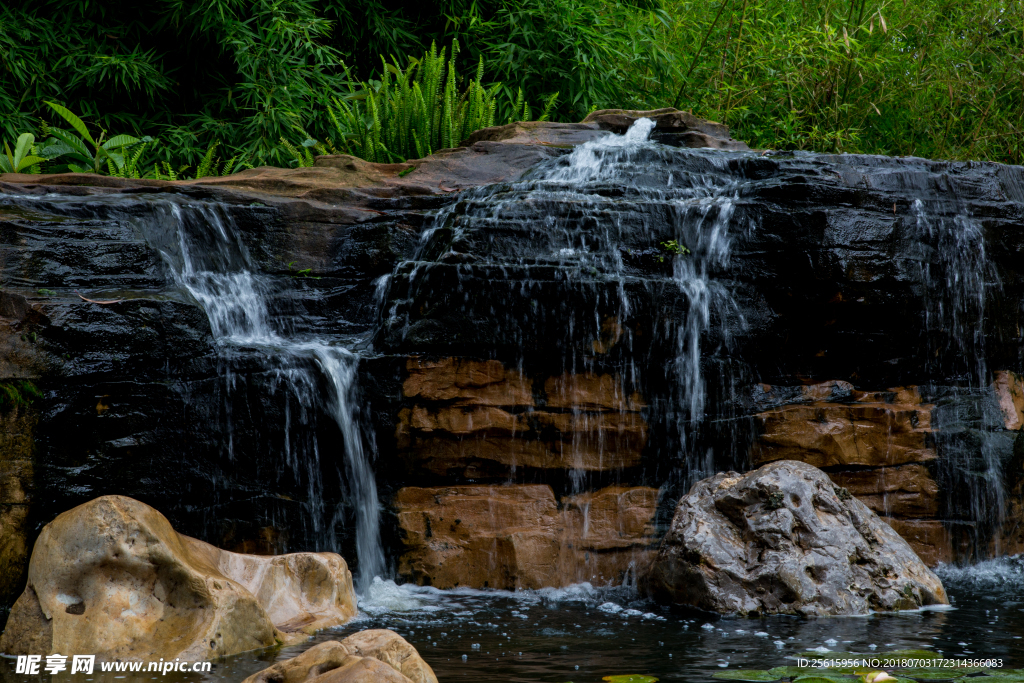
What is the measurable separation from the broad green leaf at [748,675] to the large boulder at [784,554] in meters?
1.11

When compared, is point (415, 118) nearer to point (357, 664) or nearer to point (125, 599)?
point (125, 599)

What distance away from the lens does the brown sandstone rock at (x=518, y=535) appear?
514cm

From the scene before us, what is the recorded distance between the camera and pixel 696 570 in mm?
4477

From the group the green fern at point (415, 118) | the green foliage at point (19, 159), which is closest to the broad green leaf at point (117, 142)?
the green foliage at point (19, 159)

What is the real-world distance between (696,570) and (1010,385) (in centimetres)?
312

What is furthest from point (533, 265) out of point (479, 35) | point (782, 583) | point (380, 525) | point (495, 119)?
point (479, 35)

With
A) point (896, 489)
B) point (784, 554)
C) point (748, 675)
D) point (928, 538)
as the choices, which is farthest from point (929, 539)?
point (748, 675)

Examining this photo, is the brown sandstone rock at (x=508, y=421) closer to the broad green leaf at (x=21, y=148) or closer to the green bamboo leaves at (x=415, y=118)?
the green bamboo leaves at (x=415, y=118)

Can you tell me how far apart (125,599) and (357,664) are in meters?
1.59

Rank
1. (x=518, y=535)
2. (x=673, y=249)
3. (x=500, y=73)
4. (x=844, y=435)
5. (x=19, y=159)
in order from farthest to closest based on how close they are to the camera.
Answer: (x=500, y=73)
(x=19, y=159)
(x=673, y=249)
(x=844, y=435)
(x=518, y=535)

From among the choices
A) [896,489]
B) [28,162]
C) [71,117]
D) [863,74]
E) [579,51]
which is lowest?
[896,489]

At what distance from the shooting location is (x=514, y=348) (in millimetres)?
5359

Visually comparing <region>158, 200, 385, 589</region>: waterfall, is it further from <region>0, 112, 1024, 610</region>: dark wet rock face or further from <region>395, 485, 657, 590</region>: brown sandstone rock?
<region>395, 485, 657, 590</region>: brown sandstone rock

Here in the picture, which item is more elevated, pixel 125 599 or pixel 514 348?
pixel 514 348
